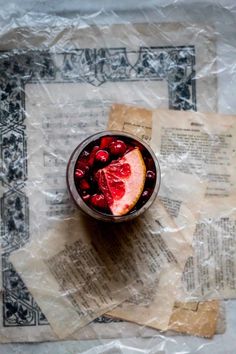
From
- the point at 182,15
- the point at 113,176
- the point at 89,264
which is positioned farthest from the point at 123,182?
the point at 182,15

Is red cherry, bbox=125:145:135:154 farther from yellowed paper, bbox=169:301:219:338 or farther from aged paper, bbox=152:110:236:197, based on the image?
yellowed paper, bbox=169:301:219:338

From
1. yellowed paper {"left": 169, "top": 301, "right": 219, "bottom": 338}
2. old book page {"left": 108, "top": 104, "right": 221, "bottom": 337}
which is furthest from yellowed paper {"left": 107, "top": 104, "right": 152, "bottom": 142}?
yellowed paper {"left": 169, "top": 301, "right": 219, "bottom": 338}

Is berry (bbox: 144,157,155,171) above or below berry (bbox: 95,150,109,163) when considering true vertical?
below

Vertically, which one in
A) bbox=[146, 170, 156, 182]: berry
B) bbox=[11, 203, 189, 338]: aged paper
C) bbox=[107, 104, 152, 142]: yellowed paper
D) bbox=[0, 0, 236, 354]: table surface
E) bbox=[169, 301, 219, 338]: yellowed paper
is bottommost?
bbox=[169, 301, 219, 338]: yellowed paper

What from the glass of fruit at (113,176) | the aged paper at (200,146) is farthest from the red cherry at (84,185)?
the aged paper at (200,146)

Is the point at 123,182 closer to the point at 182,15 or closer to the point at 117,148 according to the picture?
the point at 117,148

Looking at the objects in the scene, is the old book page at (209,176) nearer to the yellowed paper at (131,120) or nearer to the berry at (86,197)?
the yellowed paper at (131,120)

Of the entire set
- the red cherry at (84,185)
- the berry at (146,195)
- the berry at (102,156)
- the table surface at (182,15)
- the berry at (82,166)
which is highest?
the table surface at (182,15)
